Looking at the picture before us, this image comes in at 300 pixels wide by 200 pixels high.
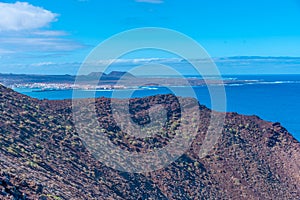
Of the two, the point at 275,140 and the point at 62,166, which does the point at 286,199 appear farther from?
the point at 62,166

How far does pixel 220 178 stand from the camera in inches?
1518

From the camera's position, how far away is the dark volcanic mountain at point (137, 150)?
26.0m

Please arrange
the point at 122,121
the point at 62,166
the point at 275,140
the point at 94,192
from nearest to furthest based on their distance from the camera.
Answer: the point at 94,192 < the point at 62,166 < the point at 122,121 < the point at 275,140

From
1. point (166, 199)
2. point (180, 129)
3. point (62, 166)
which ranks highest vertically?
point (180, 129)

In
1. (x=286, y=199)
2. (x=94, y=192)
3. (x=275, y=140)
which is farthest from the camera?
(x=275, y=140)

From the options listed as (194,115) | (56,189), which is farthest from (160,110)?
(56,189)

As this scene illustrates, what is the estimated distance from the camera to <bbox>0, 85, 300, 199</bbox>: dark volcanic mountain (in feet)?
85.3

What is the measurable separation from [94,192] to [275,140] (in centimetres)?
2509

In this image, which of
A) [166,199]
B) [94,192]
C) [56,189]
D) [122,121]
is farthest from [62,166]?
[122,121]

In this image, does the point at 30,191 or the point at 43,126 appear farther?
the point at 43,126

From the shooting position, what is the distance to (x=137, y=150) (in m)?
38.0

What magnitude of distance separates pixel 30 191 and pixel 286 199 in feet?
82.9

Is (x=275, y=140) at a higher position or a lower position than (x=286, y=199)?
higher

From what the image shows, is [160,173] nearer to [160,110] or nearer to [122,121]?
[122,121]
